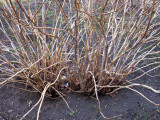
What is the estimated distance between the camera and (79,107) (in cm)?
167

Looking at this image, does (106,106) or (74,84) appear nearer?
(106,106)

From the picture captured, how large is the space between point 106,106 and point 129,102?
0.25 meters

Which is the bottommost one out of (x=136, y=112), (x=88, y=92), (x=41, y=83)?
(x=136, y=112)

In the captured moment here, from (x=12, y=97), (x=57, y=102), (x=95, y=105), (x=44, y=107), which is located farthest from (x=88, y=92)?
(x=12, y=97)

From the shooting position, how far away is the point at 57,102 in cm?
171

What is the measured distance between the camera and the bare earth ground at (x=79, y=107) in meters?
1.58

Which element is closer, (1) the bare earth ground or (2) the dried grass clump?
(2) the dried grass clump

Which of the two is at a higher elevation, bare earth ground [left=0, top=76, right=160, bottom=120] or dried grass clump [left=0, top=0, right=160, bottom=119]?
dried grass clump [left=0, top=0, right=160, bottom=119]

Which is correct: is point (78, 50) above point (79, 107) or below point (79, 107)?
above

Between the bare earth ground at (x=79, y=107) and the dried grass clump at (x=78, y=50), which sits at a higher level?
the dried grass clump at (x=78, y=50)

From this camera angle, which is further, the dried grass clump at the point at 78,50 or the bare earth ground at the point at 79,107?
the bare earth ground at the point at 79,107

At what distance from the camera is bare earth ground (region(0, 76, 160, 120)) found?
1582mm

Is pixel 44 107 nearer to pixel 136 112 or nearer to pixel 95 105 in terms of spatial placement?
pixel 95 105

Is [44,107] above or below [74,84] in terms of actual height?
below
